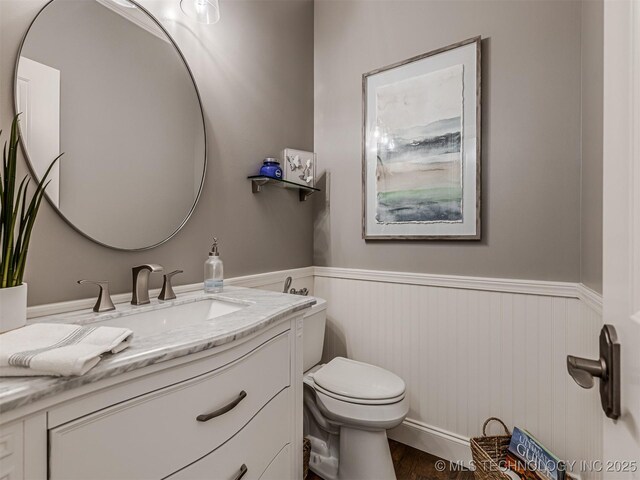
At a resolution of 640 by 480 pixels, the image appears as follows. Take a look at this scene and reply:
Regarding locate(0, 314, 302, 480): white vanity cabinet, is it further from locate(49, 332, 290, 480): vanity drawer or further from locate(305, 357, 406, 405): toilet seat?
locate(305, 357, 406, 405): toilet seat

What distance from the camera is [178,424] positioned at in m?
0.70

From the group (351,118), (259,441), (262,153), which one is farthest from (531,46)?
(259,441)

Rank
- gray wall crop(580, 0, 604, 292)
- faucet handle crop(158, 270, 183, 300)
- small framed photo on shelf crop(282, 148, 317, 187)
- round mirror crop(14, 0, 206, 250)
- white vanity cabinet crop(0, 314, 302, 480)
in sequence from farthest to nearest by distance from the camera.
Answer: small framed photo on shelf crop(282, 148, 317, 187) < faucet handle crop(158, 270, 183, 300) < gray wall crop(580, 0, 604, 292) < round mirror crop(14, 0, 206, 250) < white vanity cabinet crop(0, 314, 302, 480)

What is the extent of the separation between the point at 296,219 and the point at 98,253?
1.13 m

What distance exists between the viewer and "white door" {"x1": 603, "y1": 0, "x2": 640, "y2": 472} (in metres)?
0.42

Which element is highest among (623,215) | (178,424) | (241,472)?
(623,215)

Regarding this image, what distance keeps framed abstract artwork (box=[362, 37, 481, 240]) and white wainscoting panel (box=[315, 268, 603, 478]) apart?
1.06 feet

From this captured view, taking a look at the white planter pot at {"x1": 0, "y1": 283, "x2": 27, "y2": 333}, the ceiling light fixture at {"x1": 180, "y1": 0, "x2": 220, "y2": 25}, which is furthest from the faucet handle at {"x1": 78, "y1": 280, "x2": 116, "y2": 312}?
the ceiling light fixture at {"x1": 180, "y1": 0, "x2": 220, "y2": 25}

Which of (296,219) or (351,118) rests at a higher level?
(351,118)

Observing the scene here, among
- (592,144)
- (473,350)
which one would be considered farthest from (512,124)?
(473,350)

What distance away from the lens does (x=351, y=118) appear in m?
2.02

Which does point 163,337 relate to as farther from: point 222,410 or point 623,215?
point 623,215

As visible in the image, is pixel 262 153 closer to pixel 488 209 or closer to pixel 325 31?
pixel 325 31

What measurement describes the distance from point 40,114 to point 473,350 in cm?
198
